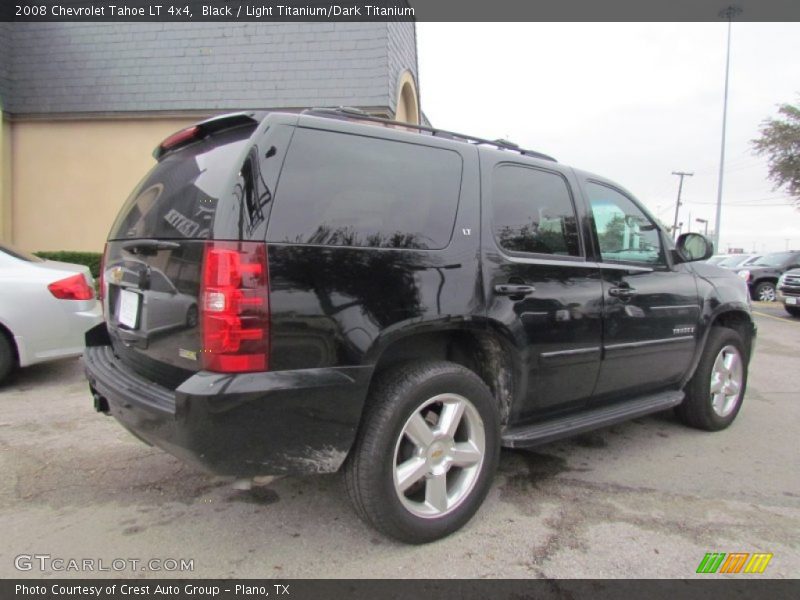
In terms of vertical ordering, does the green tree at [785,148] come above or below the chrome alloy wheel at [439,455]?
above

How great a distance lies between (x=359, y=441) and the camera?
2.42 m

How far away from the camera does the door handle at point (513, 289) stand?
280 cm

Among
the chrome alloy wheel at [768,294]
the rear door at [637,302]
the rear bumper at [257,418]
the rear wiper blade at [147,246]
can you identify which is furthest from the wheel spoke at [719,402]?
the chrome alloy wheel at [768,294]

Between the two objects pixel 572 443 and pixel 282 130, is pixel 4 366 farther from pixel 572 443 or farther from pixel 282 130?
pixel 572 443

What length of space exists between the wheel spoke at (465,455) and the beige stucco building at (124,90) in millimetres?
8646

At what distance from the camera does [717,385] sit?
170 inches

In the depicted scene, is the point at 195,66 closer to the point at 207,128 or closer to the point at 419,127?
the point at 207,128

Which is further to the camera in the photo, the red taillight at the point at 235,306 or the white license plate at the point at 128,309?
the white license plate at the point at 128,309

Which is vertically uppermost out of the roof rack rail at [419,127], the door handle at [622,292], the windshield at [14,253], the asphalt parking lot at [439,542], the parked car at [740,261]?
the roof rack rail at [419,127]

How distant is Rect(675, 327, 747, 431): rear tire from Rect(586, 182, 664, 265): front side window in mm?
920

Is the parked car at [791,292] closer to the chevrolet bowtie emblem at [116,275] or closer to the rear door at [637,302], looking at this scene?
the rear door at [637,302]

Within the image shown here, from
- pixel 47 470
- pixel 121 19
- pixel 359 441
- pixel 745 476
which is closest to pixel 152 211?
pixel 359 441

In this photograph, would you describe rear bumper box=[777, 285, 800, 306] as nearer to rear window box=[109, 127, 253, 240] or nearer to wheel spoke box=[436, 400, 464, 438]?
wheel spoke box=[436, 400, 464, 438]

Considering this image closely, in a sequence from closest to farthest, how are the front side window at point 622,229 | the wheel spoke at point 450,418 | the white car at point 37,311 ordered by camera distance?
the wheel spoke at point 450,418 → the front side window at point 622,229 → the white car at point 37,311
